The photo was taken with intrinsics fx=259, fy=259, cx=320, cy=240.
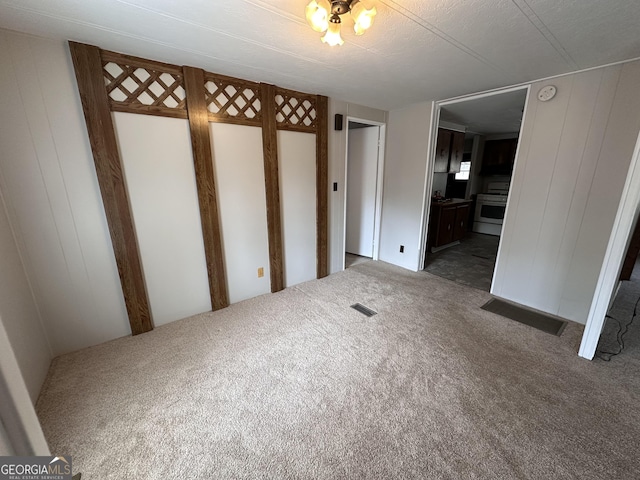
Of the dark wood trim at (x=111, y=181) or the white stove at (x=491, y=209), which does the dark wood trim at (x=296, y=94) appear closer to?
the dark wood trim at (x=111, y=181)

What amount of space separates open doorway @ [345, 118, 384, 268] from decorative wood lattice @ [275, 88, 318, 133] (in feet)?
3.60

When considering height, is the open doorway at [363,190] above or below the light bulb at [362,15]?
below

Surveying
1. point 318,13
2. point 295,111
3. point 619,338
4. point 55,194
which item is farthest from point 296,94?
point 619,338

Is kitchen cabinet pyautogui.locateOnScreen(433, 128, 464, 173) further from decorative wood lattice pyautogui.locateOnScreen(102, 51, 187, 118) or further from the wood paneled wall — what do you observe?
decorative wood lattice pyautogui.locateOnScreen(102, 51, 187, 118)

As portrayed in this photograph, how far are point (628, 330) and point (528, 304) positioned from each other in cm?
71

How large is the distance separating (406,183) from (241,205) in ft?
7.46

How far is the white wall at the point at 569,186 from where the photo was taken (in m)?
2.06

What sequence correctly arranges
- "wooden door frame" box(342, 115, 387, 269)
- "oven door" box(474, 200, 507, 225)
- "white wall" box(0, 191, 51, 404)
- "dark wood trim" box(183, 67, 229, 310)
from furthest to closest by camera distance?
"oven door" box(474, 200, 507, 225)
"wooden door frame" box(342, 115, 387, 269)
"dark wood trim" box(183, 67, 229, 310)
"white wall" box(0, 191, 51, 404)

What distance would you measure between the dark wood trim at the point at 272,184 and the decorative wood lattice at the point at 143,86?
741 mm

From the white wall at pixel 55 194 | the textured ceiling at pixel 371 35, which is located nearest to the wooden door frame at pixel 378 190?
the textured ceiling at pixel 371 35

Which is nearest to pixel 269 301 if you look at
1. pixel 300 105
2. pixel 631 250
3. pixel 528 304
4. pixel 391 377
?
pixel 391 377

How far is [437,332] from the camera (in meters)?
2.26

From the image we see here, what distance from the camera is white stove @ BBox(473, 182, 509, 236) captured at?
17.7ft

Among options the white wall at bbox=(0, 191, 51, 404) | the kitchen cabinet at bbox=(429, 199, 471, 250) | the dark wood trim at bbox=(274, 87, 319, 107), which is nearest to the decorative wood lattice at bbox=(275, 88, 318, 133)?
the dark wood trim at bbox=(274, 87, 319, 107)
